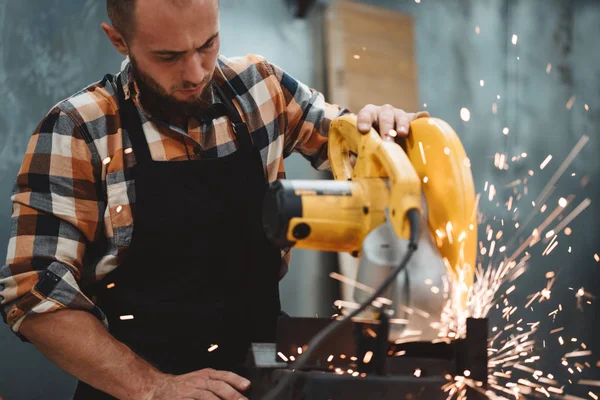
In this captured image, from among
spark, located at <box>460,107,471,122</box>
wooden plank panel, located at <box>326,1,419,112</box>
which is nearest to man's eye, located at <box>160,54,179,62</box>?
wooden plank panel, located at <box>326,1,419,112</box>

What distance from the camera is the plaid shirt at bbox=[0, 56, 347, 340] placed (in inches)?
61.9

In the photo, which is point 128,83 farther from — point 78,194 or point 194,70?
point 78,194

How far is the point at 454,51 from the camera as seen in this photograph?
3.19 meters

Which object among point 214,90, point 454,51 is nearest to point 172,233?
point 214,90

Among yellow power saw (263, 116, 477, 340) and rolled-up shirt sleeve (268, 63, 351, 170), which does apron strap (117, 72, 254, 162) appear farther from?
yellow power saw (263, 116, 477, 340)

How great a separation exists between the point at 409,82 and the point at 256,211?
1.45 m

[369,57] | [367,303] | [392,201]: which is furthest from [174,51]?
[369,57]

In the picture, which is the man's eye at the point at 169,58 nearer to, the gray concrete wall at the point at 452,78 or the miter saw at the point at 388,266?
the miter saw at the point at 388,266

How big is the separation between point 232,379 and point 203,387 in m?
0.06

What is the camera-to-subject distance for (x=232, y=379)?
1.43 metres

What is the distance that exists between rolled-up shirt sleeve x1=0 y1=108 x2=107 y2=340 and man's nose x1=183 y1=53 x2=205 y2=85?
283 mm

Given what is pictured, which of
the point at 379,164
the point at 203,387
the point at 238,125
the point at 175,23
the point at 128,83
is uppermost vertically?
the point at 175,23

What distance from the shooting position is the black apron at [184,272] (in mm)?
1680

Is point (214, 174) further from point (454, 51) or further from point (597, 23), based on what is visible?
point (597, 23)
